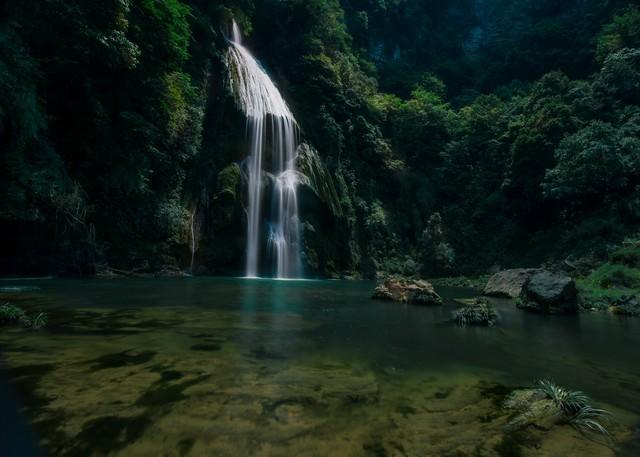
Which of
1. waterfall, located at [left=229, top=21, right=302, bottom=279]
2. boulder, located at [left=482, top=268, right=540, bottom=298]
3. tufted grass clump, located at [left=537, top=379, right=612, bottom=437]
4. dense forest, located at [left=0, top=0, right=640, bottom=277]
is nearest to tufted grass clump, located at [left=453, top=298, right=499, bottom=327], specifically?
Answer: tufted grass clump, located at [left=537, top=379, right=612, bottom=437]

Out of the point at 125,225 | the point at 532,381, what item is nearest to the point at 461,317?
the point at 532,381

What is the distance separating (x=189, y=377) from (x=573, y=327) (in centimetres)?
831

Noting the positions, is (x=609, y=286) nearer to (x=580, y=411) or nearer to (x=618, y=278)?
(x=618, y=278)

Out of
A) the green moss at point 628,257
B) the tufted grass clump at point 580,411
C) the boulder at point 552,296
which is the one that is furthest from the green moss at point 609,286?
the tufted grass clump at point 580,411

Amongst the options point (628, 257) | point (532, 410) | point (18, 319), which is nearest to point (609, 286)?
point (628, 257)

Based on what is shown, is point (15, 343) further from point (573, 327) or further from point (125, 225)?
point (125, 225)

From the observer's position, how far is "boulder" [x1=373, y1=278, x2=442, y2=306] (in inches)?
471

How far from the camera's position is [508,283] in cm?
1584

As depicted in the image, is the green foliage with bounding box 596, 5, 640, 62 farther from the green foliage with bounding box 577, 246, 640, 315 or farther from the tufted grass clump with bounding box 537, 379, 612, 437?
the tufted grass clump with bounding box 537, 379, 612, 437

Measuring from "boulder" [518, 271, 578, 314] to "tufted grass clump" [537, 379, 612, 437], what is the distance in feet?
26.9

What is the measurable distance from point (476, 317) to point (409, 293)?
13.4 ft

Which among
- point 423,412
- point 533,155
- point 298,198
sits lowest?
point 423,412

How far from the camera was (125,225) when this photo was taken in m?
19.8

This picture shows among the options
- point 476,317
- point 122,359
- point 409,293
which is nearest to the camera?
point 122,359
